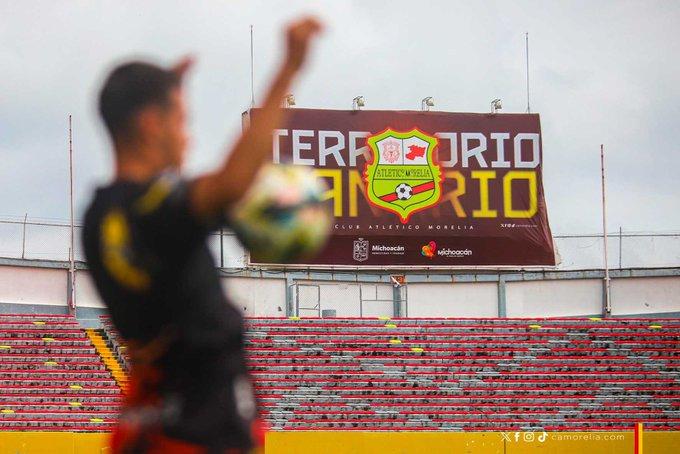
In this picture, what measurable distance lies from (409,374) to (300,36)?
73.0 feet

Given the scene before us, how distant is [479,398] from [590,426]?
220 centimetres

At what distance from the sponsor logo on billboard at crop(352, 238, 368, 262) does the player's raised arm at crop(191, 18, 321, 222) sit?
999 inches

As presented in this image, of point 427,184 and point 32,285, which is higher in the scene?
point 427,184

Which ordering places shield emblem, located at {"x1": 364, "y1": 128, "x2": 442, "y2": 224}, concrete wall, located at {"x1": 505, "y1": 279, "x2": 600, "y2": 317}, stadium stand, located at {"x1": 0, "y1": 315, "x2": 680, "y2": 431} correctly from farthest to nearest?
concrete wall, located at {"x1": 505, "y1": 279, "x2": 600, "y2": 317} → shield emblem, located at {"x1": 364, "y1": 128, "x2": 442, "y2": 224} → stadium stand, located at {"x1": 0, "y1": 315, "x2": 680, "y2": 431}

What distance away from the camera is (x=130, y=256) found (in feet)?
8.02

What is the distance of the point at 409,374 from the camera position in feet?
79.3

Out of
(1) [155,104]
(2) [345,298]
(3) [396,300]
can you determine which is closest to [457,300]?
(3) [396,300]

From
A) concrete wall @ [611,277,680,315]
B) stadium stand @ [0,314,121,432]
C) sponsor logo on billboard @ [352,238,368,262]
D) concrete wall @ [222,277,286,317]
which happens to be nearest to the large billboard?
sponsor logo on billboard @ [352,238,368,262]

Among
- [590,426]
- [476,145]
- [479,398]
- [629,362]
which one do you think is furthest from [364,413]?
[476,145]

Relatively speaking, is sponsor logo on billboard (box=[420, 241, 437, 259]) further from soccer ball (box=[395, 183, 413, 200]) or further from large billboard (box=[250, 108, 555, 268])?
soccer ball (box=[395, 183, 413, 200])

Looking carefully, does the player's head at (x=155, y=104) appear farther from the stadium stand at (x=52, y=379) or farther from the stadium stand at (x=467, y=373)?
the stadium stand at (x=467, y=373)

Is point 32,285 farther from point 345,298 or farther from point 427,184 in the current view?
point 427,184

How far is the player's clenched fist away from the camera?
2.18m

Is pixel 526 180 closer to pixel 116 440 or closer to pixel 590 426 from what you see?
pixel 590 426
